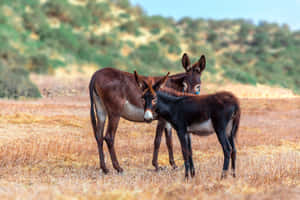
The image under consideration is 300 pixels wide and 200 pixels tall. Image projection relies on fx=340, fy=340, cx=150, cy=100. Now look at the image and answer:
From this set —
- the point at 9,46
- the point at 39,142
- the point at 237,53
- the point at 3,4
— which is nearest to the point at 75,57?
the point at 9,46

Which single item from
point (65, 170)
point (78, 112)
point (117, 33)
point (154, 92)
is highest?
point (117, 33)

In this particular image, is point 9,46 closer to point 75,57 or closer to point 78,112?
point 75,57

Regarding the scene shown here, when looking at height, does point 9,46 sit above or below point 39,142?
above

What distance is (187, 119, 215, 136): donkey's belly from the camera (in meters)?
6.26

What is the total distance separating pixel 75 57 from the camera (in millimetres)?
31359

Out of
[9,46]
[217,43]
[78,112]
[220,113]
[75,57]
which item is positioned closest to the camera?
[220,113]

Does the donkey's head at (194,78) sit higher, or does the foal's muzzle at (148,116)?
the donkey's head at (194,78)

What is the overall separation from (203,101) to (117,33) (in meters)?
36.2

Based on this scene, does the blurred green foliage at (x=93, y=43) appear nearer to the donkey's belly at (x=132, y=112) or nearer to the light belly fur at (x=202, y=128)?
the donkey's belly at (x=132, y=112)

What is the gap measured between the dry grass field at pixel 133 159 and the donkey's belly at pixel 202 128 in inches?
33.5

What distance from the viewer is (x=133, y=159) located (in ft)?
→ 30.8

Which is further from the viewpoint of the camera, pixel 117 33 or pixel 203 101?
pixel 117 33

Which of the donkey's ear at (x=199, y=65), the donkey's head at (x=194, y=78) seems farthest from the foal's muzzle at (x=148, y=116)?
the donkey's ear at (x=199, y=65)

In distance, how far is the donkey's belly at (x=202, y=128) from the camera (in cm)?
626
